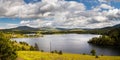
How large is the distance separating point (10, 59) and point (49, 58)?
26377 mm

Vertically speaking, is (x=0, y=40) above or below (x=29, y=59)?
→ above

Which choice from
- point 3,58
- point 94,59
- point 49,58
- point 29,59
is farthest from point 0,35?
point 94,59

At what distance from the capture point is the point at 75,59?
9388 centimetres

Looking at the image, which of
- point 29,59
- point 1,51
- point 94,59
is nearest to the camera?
point 1,51

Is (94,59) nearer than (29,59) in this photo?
No

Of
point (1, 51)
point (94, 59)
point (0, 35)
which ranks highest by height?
point (0, 35)

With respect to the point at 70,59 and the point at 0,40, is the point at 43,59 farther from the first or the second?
the point at 0,40

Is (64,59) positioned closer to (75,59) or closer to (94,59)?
(75,59)

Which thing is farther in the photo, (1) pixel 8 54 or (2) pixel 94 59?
(2) pixel 94 59

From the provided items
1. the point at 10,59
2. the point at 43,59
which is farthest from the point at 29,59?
the point at 10,59

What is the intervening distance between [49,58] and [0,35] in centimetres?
2789

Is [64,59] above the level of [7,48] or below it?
below

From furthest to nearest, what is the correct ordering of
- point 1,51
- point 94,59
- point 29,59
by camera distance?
1. point 94,59
2. point 29,59
3. point 1,51

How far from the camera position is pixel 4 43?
69438 millimetres
